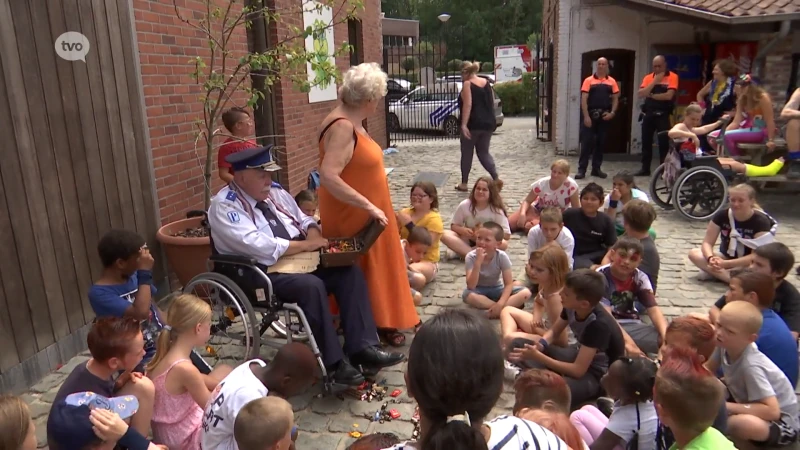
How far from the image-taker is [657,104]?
10.1m

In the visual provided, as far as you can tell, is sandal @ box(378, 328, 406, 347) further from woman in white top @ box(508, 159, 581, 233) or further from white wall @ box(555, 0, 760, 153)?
white wall @ box(555, 0, 760, 153)

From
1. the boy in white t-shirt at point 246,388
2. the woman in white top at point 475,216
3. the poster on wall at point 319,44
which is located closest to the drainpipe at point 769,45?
the woman in white top at point 475,216

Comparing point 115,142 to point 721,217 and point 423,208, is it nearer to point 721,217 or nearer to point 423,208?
point 423,208

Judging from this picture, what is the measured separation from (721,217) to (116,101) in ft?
16.2

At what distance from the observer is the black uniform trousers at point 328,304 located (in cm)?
352

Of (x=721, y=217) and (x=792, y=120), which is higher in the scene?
(x=792, y=120)

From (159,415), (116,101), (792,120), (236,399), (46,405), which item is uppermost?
(116,101)

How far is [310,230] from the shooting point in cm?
406

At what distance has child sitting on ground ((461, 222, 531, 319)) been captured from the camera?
4.80m

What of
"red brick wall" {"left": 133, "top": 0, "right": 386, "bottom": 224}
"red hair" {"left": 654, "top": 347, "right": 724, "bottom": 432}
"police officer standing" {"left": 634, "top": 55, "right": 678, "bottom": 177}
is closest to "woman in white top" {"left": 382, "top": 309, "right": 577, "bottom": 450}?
"red hair" {"left": 654, "top": 347, "right": 724, "bottom": 432}

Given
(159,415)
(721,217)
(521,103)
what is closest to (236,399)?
(159,415)

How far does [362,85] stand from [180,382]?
6.64 feet

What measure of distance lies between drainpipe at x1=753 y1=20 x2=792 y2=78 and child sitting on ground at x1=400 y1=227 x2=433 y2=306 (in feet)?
23.5

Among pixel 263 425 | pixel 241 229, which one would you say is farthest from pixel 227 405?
pixel 241 229
